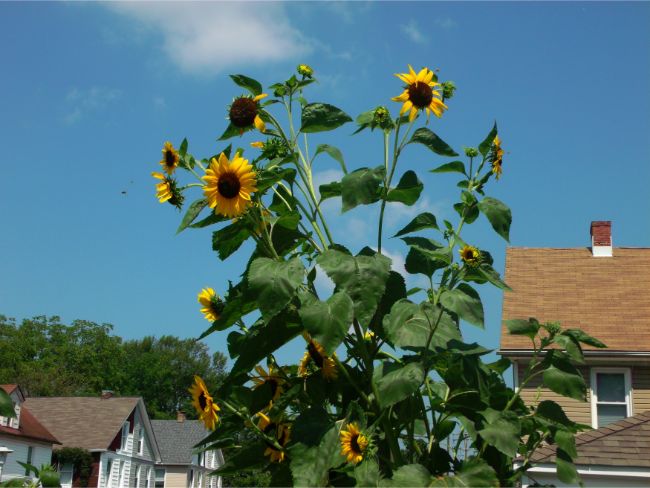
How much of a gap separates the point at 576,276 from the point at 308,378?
1721 cm

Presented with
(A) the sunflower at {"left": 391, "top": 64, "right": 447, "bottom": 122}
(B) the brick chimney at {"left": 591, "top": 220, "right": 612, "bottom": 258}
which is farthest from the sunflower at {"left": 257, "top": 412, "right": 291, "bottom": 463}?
(B) the brick chimney at {"left": 591, "top": 220, "right": 612, "bottom": 258}

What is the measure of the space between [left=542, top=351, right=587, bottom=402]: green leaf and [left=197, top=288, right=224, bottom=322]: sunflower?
3.77 feet

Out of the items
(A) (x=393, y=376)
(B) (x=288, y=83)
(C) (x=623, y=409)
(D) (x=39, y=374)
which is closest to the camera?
(A) (x=393, y=376)

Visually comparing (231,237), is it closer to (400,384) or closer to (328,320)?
(328,320)

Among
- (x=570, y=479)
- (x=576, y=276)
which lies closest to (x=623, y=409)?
(x=576, y=276)

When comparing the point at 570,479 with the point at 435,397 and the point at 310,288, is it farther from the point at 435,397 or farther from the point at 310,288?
the point at 310,288

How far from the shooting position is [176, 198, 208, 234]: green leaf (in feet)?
8.84

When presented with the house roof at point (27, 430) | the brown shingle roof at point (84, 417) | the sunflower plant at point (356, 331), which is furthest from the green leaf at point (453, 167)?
the brown shingle roof at point (84, 417)

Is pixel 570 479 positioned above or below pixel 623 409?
below

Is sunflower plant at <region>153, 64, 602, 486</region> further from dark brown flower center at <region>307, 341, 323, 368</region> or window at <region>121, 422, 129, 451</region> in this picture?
window at <region>121, 422, 129, 451</region>

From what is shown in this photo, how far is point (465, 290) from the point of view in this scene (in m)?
2.74

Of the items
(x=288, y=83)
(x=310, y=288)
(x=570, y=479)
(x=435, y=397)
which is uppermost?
(x=288, y=83)

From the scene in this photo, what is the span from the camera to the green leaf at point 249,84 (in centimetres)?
289

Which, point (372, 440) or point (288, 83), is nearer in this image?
point (372, 440)
